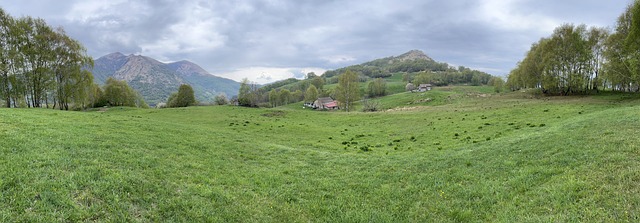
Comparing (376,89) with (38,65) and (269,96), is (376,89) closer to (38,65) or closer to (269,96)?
(269,96)

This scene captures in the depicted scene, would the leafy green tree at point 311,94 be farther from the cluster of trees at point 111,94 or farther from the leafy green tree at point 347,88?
the cluster of trees at point 111,94

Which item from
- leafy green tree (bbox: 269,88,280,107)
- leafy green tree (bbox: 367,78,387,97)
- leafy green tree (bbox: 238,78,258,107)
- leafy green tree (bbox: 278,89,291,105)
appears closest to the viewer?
leafy green tree (bbox: 238,78,258,107)

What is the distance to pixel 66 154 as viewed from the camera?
12.0 m

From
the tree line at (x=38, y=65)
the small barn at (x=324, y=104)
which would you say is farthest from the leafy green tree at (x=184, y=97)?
the small barn at (x=324, y=104)

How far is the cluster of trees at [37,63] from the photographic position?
163 feet

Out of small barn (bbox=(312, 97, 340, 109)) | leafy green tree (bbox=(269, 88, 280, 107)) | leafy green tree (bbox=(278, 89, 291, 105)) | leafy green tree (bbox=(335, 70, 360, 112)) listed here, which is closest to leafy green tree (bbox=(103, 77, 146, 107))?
leafy green tree (bbox=(269, 88, 280, 107))

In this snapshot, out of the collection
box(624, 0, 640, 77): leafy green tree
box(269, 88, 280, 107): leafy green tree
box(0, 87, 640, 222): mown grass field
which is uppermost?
box(624, 0, 640, 77): leafy green tree

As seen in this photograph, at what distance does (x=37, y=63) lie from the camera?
53500 mm

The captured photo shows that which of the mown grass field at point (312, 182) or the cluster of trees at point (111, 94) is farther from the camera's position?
the cluster of trees at point (111, 94)

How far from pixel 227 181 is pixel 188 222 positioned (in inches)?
169

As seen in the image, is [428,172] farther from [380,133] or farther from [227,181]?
[380,133]

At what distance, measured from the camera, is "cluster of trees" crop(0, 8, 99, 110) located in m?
49.8

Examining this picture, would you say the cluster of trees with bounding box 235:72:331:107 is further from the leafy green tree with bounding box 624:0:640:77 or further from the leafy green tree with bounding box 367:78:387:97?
the leafy green tree with bounding box 624:0:640:77

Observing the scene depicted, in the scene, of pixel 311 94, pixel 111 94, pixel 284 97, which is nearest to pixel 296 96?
pixel 284 97
